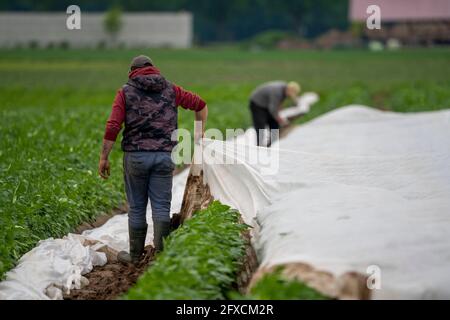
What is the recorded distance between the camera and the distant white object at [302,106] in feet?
74.1

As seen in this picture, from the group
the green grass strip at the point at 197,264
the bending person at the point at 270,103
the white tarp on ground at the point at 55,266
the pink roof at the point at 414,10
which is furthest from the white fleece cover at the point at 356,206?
the pink roof at the point at 414,10

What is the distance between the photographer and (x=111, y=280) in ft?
25.5

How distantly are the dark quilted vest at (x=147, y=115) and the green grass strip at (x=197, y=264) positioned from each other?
83cm

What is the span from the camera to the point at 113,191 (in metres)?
10.9

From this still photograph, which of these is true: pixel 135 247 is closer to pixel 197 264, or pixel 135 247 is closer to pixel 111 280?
pixel 111 280

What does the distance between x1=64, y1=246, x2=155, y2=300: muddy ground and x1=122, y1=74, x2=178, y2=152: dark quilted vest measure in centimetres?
105

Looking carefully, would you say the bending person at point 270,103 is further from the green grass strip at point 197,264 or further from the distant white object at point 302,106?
the green grass strip at point 197,264

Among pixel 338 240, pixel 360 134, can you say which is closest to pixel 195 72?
pixel 360 134

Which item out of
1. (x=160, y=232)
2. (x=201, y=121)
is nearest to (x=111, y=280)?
(x=160, y=232)

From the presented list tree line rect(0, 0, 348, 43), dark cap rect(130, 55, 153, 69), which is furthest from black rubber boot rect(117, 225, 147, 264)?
tree line rect(0, 0, 348, 43)

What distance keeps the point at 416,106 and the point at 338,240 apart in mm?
15955

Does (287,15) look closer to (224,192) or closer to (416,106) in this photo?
(416,106)

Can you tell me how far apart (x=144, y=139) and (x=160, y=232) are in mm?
864

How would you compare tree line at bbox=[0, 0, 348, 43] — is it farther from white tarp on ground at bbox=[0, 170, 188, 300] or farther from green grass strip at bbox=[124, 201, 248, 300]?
green grass strip at bbox=[124, 201, 248, 300]
